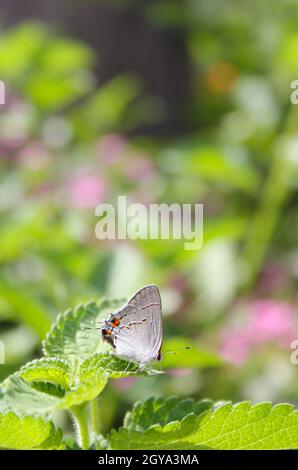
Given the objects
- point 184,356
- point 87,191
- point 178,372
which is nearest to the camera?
point 184,356

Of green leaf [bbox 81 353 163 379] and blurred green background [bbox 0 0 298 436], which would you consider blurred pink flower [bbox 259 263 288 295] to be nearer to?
blurred green background [bbox 0 0 298 436]

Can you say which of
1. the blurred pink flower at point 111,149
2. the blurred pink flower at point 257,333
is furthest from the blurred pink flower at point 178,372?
the blurred pink flower at point 111,149

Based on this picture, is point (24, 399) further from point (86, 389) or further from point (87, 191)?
point (87, 191)

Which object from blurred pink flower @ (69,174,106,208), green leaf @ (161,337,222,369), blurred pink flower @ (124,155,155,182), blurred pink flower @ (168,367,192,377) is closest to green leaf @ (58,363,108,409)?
green leaf @ (161,337,222,369)

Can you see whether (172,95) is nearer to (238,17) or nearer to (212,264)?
(238,17)

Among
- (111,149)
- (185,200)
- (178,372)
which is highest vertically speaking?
(111,149)

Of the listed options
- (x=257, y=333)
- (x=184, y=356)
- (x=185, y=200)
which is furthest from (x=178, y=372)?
(x=185, y=200)

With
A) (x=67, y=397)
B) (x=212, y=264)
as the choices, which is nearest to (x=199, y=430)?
(x=67, y=397)
